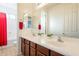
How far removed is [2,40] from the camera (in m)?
5.34

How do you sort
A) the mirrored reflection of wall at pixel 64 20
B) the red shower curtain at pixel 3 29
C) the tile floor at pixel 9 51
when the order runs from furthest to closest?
the red shower curtain at pixel 3 29 < the tile floor at pixel 9 51 < the mirrored reflection of wall at pixel 64 20

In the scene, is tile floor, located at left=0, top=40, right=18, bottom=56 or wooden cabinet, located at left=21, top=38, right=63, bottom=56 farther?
tile floor, located at left=0, top=40, right=18, bottom=56

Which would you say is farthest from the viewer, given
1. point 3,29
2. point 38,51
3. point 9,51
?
point 3,29

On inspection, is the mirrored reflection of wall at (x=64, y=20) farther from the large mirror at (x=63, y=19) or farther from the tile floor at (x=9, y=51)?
the tile floor at (x=9, y=51)

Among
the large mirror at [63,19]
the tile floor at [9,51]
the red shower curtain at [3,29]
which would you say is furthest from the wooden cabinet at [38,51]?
the red shower curtain at [3,29]

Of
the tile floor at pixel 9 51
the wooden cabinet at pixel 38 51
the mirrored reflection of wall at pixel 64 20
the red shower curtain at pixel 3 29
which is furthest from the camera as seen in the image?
the red shower curtain at pixel 3 29

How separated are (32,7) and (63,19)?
5.99 feet

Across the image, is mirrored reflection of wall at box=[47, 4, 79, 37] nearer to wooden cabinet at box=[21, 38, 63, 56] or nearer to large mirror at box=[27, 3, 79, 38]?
large mirror at box=[27, 3, 79, 38]

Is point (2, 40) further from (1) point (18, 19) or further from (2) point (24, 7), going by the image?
(2) point (24, 7)

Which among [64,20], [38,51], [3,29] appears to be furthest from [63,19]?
[3,29]

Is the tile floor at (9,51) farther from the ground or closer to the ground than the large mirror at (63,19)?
closer to the ground

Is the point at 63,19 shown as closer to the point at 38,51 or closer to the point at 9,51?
the point at 38,51

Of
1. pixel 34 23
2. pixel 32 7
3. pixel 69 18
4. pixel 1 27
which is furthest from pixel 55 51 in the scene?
pixel 1 27

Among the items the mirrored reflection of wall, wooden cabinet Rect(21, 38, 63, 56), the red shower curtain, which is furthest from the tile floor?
the mirrored reflection of wall
